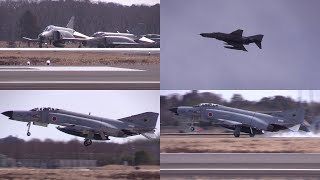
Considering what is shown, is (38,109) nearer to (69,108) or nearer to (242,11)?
(69,108)

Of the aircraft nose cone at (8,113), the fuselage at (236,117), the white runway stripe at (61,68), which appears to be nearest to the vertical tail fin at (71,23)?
the white runway stripe at (61,68)

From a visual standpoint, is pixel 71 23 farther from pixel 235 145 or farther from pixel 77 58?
Answer: pixel 235 145

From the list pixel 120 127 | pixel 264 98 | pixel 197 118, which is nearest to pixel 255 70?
pixel 264 98

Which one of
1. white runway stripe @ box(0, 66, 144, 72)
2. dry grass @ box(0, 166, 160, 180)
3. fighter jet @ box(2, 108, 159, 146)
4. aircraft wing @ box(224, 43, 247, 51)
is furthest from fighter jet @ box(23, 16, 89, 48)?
aircraft wing @ box(224, 43, 247, 51)

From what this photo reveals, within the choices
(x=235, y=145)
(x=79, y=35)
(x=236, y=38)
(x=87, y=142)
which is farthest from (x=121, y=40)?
(x=235, y=145)

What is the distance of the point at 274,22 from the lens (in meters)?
6.39

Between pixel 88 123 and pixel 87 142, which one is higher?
pixel 88 123

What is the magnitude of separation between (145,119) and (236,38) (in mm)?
1132

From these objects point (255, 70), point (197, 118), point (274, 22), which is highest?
point (274, 22)

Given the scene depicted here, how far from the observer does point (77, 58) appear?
6.11 m

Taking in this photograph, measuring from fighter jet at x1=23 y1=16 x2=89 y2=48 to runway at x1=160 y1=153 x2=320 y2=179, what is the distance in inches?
60.7

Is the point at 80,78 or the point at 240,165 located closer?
the point at 80,78

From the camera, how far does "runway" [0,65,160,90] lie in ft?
19.9

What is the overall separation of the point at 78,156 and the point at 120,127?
17.9 inches
